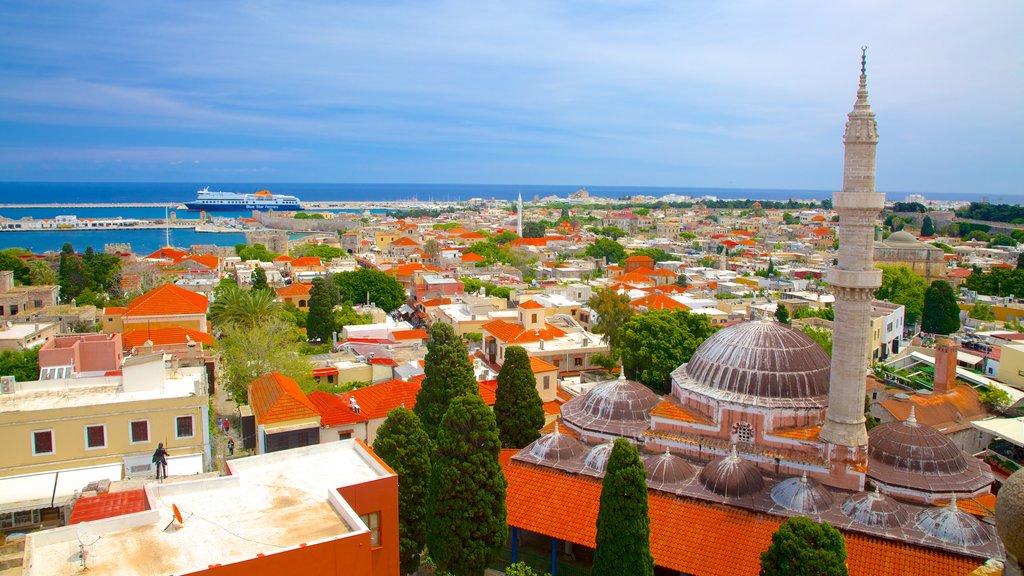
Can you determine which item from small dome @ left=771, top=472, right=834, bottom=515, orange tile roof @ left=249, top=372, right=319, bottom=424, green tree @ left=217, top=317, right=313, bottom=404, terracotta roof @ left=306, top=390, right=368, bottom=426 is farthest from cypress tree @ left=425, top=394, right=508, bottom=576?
green tree @ left=217, top=317, right=313, bottom=404

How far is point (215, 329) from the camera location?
42.9 metres

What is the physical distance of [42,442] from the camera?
19.6 meters

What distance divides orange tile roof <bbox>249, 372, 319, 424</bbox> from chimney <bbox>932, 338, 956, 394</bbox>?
2392 centimetres

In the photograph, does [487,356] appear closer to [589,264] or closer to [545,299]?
Result: [545,299]

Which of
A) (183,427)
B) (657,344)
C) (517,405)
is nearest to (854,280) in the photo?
(517,405)

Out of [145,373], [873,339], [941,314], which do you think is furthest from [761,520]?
[941,314]

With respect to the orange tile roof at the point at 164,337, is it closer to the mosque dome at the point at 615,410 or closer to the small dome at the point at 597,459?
the mosque dome at the point at 615,410

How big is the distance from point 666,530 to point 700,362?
610 cm

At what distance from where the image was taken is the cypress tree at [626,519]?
15.4 metres

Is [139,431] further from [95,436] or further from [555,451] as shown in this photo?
[555,451]

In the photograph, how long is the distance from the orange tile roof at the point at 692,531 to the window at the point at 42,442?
42.0 ft

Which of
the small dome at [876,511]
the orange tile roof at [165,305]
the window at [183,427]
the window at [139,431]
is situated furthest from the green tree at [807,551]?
the orange tile roof at [165,305]

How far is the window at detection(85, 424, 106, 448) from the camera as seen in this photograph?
65.6 ft

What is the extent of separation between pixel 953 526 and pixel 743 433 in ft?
18.3
